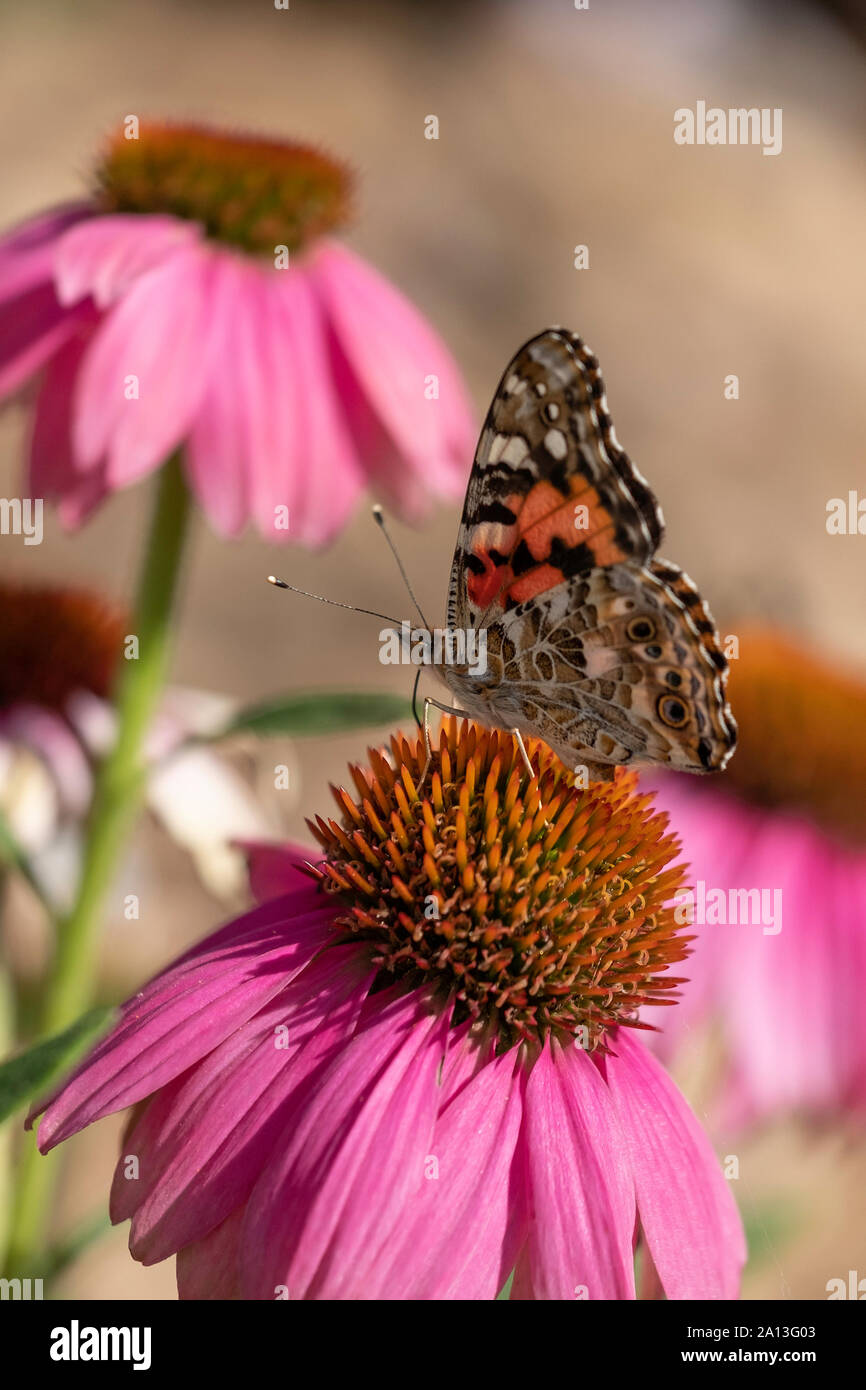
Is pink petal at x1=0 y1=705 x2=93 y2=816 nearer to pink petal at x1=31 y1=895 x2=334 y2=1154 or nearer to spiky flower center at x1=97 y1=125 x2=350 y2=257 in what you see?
spiky flower center at x1=97 y1=125 x2=350 y2=257

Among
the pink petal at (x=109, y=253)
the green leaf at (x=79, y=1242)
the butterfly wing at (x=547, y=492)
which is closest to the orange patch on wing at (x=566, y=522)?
the butterfly wing at (x=547, y=492)

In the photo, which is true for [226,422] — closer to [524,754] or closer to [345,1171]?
[524,754]

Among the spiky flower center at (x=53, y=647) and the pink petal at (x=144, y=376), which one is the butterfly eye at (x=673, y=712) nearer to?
the pink petal at (x=144, y=376)

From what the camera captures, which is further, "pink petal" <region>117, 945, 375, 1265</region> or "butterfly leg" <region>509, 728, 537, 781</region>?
"butterfly leg" <region>509, 728, 537, 781</region>

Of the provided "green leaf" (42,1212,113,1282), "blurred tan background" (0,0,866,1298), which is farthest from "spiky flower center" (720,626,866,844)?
"blurred tan background" (0,0,866,1298)

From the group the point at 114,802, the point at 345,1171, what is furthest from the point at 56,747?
the point at 345,1171

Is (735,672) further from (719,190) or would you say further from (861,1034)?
(719,190)
